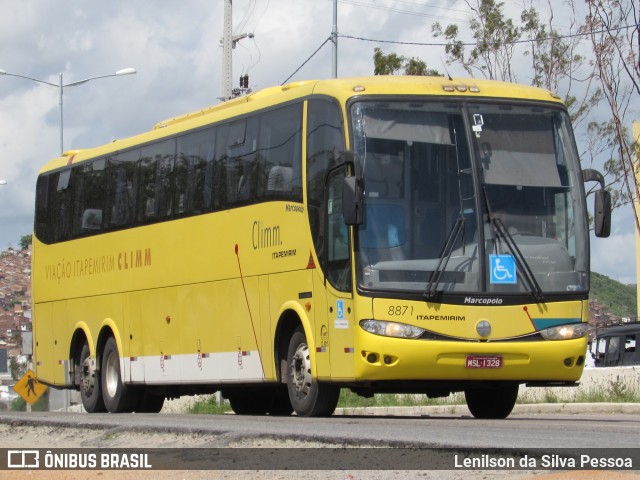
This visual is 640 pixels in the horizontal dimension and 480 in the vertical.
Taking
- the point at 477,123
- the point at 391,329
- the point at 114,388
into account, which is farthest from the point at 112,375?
the point at 477,123

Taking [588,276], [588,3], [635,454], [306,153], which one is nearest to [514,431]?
[635,454]

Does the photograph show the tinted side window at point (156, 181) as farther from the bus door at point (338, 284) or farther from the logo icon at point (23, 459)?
the logo icon at point (23, 459)

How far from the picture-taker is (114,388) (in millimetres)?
23391

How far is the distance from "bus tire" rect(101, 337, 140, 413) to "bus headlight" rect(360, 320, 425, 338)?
7.74 m

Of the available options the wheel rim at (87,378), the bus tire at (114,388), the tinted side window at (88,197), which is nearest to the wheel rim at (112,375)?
the bus tire at (114,388)

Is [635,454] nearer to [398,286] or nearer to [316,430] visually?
[316,430]

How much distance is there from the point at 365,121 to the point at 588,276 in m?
3.05

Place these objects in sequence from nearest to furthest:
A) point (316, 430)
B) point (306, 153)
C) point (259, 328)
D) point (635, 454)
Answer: point (635, 454)
point (316, 430)
point (306, 153)
point (259, 328)

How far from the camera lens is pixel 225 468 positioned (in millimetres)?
10797

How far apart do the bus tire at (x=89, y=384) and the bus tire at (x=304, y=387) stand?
6564 millimetres

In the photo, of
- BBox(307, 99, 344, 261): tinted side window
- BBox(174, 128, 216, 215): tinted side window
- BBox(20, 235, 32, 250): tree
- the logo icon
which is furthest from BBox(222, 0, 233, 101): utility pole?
BBox(20, 235, 32, 250): tree

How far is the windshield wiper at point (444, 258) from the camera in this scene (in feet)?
53.2

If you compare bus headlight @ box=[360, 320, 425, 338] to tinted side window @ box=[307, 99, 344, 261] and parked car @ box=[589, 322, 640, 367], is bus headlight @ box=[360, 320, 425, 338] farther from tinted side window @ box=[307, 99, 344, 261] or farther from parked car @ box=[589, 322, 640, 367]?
parked car @ box=[589, 322, 640, 367]

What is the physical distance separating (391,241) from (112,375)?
8473 millimetres
